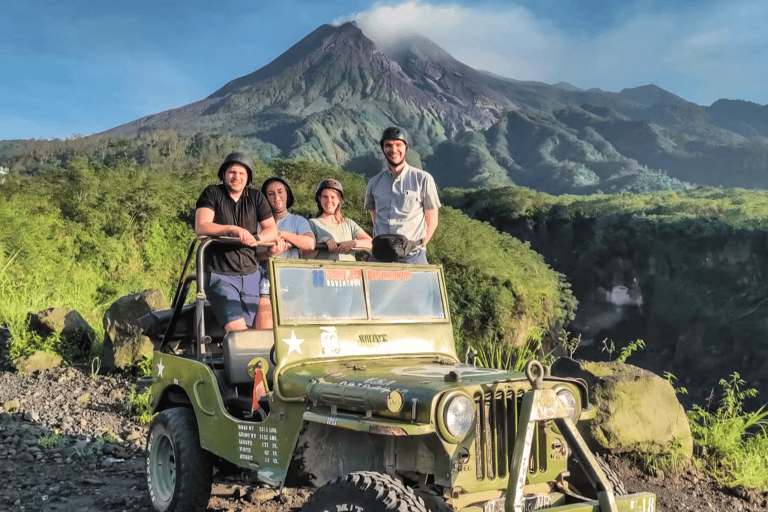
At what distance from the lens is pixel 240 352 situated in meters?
4.43

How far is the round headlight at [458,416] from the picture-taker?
3111mm

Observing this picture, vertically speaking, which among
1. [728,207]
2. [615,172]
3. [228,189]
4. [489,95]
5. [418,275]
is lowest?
[418,275]

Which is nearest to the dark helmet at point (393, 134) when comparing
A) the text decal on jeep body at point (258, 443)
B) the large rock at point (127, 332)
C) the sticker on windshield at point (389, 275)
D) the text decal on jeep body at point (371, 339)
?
the sticker on windshield at point (389, 275)

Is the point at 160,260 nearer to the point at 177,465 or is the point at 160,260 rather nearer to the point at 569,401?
the point at 177,465

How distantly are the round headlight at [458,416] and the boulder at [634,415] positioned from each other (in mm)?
2909

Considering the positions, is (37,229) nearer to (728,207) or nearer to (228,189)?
(228,189)

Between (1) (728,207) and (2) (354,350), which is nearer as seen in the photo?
(2) (354,350)

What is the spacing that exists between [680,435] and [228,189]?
4.16 metres

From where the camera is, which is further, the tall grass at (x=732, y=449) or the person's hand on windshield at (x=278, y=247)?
the tall grass at (x=732, y=449)

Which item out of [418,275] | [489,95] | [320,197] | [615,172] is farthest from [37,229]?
[489,95]

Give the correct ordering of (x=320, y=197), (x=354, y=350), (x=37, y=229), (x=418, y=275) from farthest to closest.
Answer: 1. (x=37, y=229)
2. (x=320, y=197)
3. (x=418, y=275)
4. (x=354, y=350)

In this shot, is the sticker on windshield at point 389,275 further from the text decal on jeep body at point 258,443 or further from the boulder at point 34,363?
the boulder at point 34,363

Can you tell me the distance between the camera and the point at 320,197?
20.8 ft

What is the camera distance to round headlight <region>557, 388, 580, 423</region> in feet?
11.9
